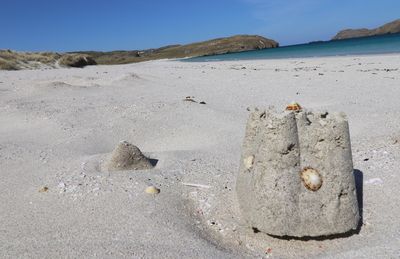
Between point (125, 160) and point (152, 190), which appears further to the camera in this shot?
point (125, 160)

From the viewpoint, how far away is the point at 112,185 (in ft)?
15.1

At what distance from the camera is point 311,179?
3467 mm

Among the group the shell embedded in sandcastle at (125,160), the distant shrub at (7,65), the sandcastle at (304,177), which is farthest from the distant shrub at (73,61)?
the sandcastle at (304,177)

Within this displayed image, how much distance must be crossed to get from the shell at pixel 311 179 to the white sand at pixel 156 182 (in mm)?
457

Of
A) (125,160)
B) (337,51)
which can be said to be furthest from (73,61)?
(125,160)

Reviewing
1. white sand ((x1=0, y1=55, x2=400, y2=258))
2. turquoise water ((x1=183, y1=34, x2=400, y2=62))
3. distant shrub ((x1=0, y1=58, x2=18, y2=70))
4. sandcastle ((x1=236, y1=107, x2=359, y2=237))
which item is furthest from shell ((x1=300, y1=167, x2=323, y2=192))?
turquoise water ((x1=183, y1=34, x2=400, y2=62))

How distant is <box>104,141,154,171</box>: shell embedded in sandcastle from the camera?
5137 millimetres

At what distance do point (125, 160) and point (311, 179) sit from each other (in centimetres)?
252

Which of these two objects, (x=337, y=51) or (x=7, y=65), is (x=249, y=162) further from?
(x=337, y=51)

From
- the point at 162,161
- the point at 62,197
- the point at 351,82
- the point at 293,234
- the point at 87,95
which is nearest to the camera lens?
the point at 293,234

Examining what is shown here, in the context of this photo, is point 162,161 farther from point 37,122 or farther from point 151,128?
point 37,122

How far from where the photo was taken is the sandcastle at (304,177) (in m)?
3.43

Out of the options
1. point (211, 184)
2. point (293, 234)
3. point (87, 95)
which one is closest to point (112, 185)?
point (211, 184)

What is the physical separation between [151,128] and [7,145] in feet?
8.09
